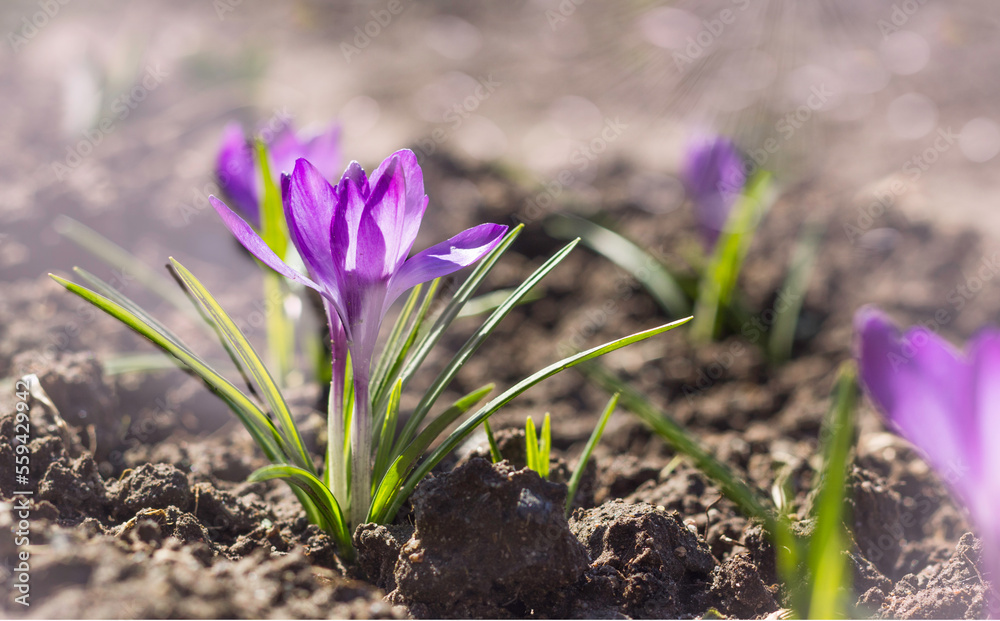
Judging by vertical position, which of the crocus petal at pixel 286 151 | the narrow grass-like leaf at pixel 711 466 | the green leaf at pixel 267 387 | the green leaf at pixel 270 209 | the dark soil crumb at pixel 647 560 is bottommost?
the dark soil crumb at pixel 647 560

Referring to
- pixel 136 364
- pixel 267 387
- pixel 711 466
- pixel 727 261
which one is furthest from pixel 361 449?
pixel 727 261

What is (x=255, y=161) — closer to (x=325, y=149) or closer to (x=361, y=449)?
(x=325, y=149)

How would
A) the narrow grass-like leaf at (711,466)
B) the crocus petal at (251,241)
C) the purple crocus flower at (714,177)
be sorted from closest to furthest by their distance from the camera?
the crocus petal at (251,241), the narrow grass-like leaf at (711,466), the purple crocus flower at (714,177)

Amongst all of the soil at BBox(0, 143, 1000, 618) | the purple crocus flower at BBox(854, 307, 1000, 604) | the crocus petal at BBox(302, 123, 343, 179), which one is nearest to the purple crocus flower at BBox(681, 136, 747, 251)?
the soil at BBox(0, 143, 1000, 618)

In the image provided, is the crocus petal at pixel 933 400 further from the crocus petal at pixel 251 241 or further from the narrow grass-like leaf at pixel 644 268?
the narrow grass-like leaf at pixel 644 268

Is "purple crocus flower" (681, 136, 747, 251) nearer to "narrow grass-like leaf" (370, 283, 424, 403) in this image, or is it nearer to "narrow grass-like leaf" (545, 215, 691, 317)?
"narrow grass-like leaf" (545, 215, 691, 317)

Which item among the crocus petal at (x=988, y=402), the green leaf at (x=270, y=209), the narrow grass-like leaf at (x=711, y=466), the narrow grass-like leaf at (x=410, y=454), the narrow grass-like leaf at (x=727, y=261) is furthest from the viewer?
the narrow grass-like leaf at (x=727, y=261)

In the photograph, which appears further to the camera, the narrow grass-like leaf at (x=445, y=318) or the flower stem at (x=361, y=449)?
the narrow grass-like leaf at (x=445, y=318)

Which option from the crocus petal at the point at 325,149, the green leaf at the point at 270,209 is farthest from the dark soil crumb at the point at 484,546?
the crocus petal at the point at 325,149
